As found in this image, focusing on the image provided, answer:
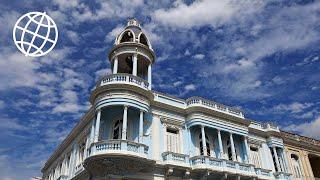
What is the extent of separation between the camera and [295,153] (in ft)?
94.3

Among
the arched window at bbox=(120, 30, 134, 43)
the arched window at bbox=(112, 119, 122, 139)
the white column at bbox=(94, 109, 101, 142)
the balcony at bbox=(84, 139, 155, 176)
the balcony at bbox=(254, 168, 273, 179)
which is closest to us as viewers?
the balcony at bbox=(84, 139, 155, 176)

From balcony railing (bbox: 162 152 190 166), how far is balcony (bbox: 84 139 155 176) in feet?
6.23

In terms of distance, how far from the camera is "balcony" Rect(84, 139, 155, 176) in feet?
57.7

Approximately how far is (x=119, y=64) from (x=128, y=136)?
7130 millimetres

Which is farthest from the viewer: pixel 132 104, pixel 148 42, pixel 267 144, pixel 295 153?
pixel 295 153

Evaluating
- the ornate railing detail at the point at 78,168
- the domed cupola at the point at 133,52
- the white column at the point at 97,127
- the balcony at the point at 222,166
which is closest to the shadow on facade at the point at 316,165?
the balcony at the point at 222,166

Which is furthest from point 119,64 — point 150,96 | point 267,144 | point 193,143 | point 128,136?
point 267,144

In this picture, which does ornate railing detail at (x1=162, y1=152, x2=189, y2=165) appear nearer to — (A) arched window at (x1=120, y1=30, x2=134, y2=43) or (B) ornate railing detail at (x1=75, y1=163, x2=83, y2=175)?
(B) ornate railing detail at (x1=75, y1=163, x2=83, y2=175)

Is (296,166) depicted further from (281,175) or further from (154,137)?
(154,137)

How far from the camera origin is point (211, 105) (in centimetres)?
2392

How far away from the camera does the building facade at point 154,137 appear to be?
18.5 metres

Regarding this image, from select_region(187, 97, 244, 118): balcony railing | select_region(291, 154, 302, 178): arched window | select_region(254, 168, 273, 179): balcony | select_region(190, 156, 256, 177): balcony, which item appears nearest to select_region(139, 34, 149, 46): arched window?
select_region(187, 97, 244, 118): balcony railing

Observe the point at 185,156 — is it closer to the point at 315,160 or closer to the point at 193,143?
the point at 193,143

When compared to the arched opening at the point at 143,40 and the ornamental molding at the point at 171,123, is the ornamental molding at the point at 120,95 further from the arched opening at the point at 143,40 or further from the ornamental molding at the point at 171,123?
the arched opening at the point at 143,40
